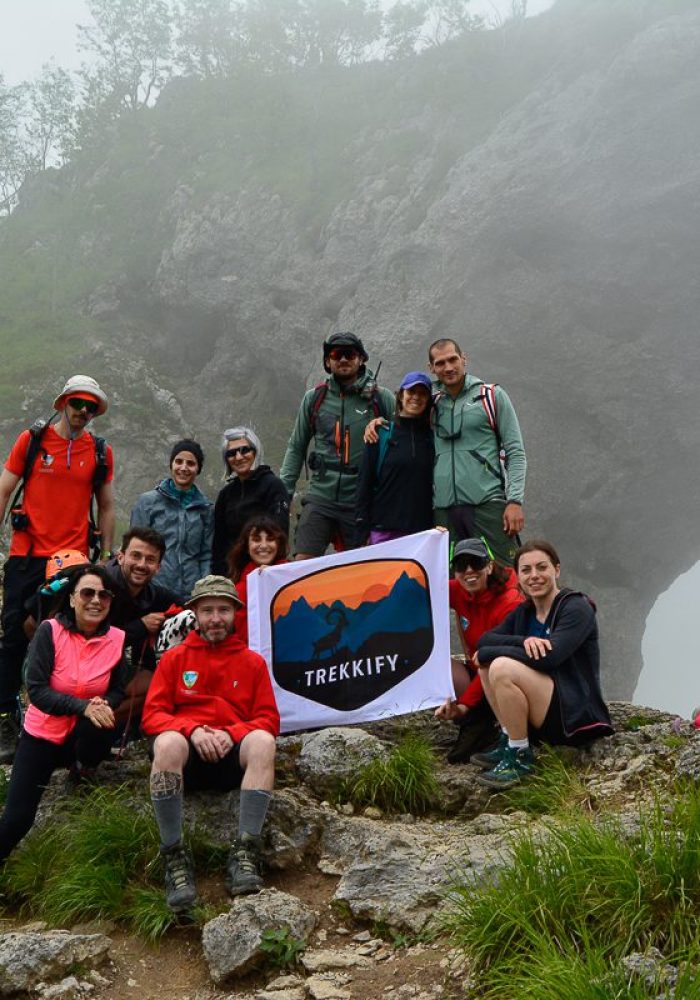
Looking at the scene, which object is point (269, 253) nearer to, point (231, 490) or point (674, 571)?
point (674, 571)

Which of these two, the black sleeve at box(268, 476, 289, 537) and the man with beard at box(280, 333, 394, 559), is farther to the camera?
the man with beard at box(280, 333, 394, 559)

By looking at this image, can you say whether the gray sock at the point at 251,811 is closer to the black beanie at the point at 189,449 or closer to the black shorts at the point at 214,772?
the black shorts at the point at 214,772

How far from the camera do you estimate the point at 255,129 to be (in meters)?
42.0

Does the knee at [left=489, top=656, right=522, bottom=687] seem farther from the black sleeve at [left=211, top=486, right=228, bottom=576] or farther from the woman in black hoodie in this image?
the black sleeve at [left=211, top=486, right=228, bottom=576]

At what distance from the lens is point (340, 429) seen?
24.2 feet

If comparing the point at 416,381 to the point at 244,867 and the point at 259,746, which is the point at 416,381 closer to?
the point at 259,746

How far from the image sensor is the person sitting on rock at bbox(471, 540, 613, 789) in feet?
16.7

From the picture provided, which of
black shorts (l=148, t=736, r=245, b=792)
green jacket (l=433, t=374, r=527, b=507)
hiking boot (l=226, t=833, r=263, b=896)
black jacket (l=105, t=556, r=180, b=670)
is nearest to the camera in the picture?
hiking boot (l=226, t=833, r=263, b=896)

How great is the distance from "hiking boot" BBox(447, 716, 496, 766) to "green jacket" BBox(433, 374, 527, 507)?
67.6 inches

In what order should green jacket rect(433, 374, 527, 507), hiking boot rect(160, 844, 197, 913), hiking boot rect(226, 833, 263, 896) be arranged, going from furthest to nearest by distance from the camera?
green jacket rect(433, 374, 527, 507) < hiking boot rect(226, 833, 263, 896) < hiking boot rect(160, 844, 197, 913)

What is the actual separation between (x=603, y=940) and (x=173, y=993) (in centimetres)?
196

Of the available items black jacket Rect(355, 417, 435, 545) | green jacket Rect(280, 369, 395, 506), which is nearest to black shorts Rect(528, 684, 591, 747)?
black jacket Rect(355, 417, 435, 545)

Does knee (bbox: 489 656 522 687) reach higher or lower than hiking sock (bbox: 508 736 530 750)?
higher

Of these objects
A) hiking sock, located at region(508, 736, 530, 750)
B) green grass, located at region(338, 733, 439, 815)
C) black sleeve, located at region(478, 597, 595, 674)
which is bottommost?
green grass, located at region(338, 733, 439, 815)
